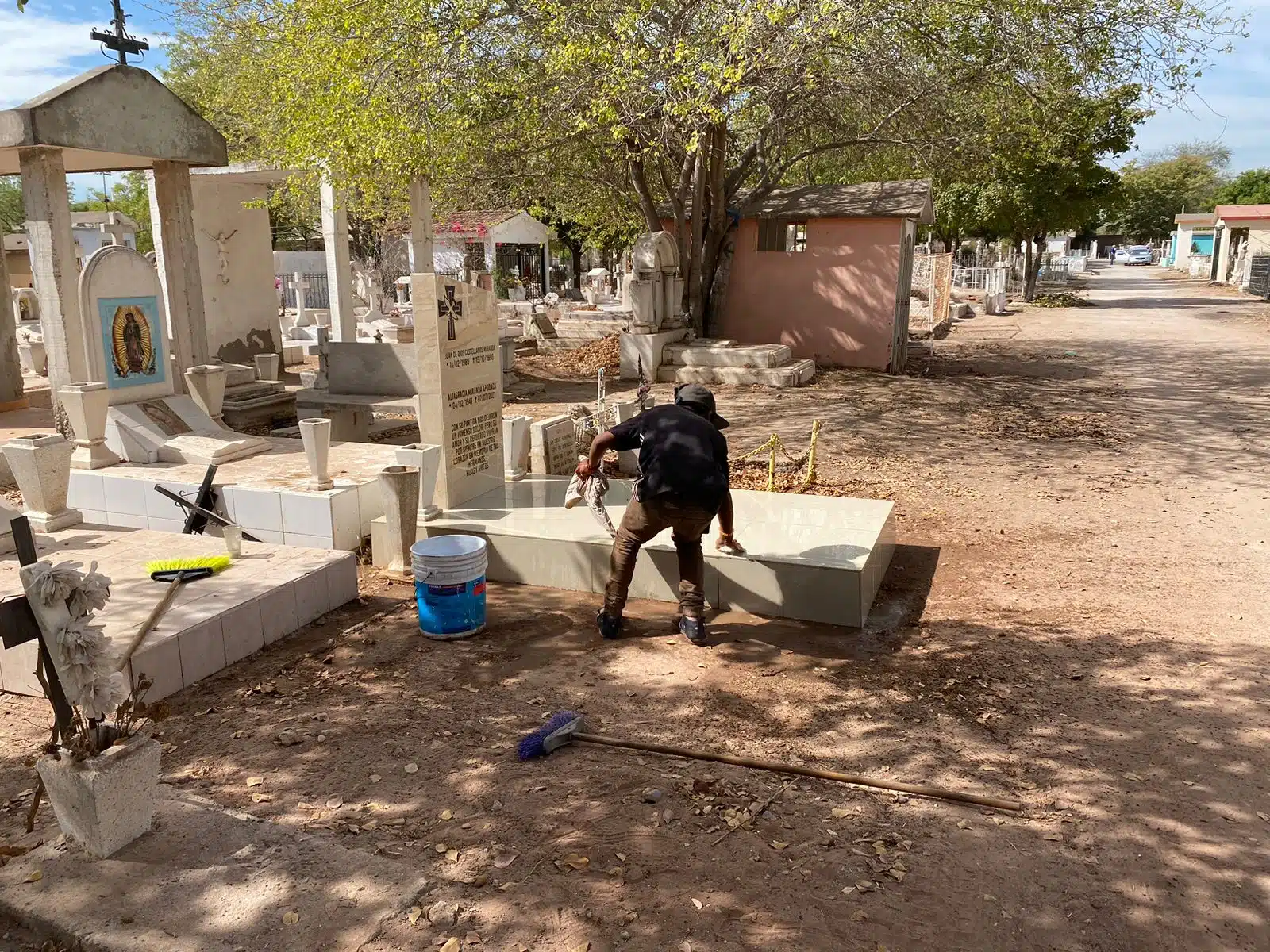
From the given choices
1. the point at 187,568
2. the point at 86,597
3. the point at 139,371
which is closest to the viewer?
the point at 86,597

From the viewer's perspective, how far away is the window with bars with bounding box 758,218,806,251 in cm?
1933

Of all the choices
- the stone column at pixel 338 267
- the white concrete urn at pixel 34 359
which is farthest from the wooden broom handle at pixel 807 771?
the white concrete urn at pixel 34 359

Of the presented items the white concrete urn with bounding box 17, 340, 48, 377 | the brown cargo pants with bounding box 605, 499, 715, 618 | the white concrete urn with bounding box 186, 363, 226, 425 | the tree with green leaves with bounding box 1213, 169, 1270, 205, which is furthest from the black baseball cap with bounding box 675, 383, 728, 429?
the tree with green leaves with bounding box 1213, 169, 1270, 205

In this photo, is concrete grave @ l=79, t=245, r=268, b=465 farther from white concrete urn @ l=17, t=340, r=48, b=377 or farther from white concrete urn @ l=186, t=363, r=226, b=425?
white concrete urn @ l=17, t=340, r=48, b=377

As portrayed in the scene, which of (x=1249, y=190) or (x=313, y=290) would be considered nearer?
(x=313, y=290)

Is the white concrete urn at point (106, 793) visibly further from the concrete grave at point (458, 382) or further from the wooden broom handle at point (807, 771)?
the concrete grave at point (458, 382)

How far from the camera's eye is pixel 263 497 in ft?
27.1

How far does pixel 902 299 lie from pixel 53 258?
14.2 metres

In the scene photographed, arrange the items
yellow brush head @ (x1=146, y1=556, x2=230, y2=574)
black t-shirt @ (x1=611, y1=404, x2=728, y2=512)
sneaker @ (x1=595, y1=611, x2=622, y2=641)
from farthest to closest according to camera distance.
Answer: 1. yellow brush head @ (x1=146, y1=556, x2=230, y2=574)
2. sneaker @ (x1=595, y1=611, x2=622, y2=641)
3. black t-shirt @ (x1=611, y1=404, x2=728, y2=512)

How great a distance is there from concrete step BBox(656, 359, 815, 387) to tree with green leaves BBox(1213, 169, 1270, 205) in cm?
6004

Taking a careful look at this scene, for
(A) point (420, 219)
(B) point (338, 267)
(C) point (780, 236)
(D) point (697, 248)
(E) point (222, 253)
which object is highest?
(A) point (420, 219)

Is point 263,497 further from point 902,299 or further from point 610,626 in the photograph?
point 902,299

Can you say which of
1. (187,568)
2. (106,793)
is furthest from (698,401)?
(106,793)

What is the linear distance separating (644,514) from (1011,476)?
5851 mm
